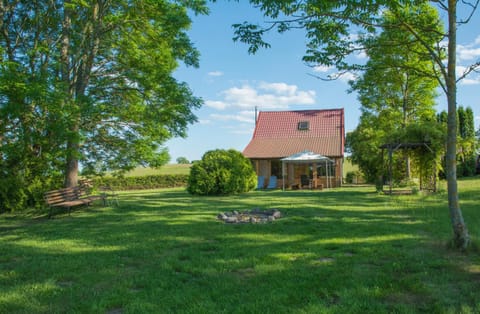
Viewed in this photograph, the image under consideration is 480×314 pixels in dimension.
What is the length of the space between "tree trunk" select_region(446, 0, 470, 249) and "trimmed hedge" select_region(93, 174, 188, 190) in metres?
25.4

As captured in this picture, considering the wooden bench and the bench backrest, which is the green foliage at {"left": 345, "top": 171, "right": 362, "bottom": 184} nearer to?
the wooden bench

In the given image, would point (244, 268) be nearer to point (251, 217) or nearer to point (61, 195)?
point (251, 217)

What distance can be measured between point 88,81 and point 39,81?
348 centimetres

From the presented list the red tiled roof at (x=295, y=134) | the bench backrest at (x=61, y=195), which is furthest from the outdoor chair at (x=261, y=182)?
the bench backrest at (x=61, y=195)

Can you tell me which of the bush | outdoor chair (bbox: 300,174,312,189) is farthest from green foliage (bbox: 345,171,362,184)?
the bush

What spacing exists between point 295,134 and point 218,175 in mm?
11665

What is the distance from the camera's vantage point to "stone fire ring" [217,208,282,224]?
805cm

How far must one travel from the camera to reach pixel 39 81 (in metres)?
8.47

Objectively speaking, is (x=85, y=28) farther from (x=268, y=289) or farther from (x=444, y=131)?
(x=444, y=131)

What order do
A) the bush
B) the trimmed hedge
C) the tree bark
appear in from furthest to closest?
the trimmed hedge < the bush < the tree bark

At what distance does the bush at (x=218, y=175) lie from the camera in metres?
16.6

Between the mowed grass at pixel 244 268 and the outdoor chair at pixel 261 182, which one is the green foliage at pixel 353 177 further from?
the mowed grass at pixel 244 268

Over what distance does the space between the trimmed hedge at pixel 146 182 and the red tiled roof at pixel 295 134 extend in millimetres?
7696

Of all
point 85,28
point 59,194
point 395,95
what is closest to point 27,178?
point 59,194
